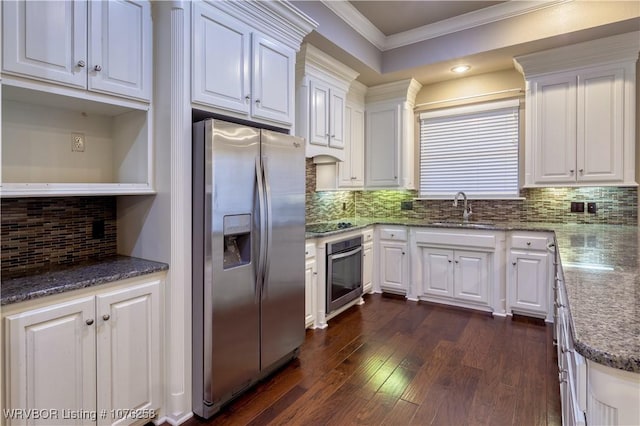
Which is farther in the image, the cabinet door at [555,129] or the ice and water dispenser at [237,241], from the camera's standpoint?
the cabinet door at [555,129]

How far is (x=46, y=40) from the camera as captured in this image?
5.08 ft

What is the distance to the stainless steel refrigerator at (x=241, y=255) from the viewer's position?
6.28ft

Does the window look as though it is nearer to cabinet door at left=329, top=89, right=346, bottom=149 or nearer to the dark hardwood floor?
cabinet door at left=329, top=89, right=346, bottom=149

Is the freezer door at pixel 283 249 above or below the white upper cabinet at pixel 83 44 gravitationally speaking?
below

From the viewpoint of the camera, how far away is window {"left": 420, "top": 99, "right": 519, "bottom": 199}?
3.94m

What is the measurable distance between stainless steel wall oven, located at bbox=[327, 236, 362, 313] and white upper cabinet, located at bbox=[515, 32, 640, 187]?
1953 mm

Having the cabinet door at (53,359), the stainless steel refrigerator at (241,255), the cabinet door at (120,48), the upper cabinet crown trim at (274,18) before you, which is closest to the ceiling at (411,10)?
the upper cabinet crown trim at (274,18)

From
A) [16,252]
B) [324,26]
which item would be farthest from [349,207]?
[16,252]

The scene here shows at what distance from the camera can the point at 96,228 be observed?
6.97 ft

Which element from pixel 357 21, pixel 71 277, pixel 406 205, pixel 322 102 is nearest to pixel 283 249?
pixel 71 277

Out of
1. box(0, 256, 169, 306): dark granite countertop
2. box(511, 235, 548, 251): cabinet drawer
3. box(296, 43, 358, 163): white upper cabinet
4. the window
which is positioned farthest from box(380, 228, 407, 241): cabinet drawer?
box(0, 256, 169, 306): dark granite countertop

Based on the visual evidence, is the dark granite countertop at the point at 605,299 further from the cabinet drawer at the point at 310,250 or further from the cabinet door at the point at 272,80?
the cabinet door at the point at 272,80

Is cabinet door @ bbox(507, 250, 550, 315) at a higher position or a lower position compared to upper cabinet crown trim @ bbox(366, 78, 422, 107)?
lower

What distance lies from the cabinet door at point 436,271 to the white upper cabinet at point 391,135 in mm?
914
